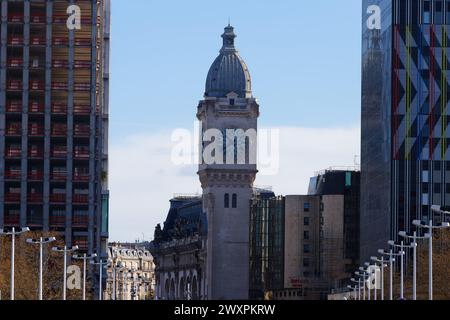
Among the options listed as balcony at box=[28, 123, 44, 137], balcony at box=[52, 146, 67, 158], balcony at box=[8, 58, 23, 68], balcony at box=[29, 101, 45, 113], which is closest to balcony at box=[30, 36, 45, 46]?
balcony at box=[8, 58, 23, 68]

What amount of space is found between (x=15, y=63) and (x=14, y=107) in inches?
186

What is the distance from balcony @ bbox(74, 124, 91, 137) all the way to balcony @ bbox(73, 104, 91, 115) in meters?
1.44

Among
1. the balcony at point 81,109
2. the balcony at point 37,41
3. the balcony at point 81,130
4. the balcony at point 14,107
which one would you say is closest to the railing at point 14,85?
the balcony at point 14,107

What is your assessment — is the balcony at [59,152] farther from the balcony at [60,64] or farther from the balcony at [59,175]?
the balcony at [60,64]

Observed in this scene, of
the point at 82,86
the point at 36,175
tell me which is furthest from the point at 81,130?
the point at 36,175

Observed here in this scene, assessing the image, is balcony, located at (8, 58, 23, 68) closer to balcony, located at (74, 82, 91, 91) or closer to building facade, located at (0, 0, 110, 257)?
building facade, located at (0, 0, 110, 257)

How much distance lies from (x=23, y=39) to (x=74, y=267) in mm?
28125

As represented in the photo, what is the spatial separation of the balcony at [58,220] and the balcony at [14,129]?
9821 millimetres

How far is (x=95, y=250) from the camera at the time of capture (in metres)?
183

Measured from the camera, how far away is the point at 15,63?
181m

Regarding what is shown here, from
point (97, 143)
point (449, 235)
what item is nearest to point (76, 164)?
point (97, 143)

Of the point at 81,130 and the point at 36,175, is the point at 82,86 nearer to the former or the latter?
the point at 81,130
